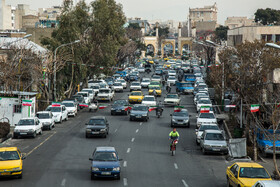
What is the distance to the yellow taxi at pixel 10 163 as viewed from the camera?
77.5 feet

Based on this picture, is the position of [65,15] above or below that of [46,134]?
above

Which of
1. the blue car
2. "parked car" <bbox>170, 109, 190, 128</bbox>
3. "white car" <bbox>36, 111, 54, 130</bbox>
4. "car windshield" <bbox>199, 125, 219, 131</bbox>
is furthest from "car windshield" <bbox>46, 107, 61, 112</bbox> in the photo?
the blue car

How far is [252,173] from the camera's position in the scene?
21141mm

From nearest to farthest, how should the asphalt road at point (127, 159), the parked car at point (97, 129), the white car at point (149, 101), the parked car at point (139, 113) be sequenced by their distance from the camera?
the asphalt road at point (127, 159) → the parked car at point (97, 129) → the parked car at point (139, 113) → the white car at point (149, 101)

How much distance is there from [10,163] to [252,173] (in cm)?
1103

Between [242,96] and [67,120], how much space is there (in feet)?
65.3

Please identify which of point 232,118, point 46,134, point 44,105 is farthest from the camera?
point 44,105

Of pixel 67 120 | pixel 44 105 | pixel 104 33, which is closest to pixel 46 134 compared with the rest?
pixel 67 120

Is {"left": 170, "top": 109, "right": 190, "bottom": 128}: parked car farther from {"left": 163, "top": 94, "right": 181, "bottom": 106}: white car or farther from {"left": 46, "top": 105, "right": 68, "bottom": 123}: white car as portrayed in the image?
{"left": 163, "top": 94, "right": 181, "bottom": 106}: white car

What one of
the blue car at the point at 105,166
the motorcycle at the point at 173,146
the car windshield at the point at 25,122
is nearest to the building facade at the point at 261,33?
the car windshield at the point at 25,122

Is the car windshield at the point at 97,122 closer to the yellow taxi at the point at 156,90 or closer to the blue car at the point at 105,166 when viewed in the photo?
the blue car at the point at 105,166

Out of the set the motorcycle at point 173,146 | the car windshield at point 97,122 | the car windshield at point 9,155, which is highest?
the car windshield at point 97,122

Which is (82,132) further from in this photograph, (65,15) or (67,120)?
(65,15)

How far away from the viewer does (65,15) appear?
199ft
